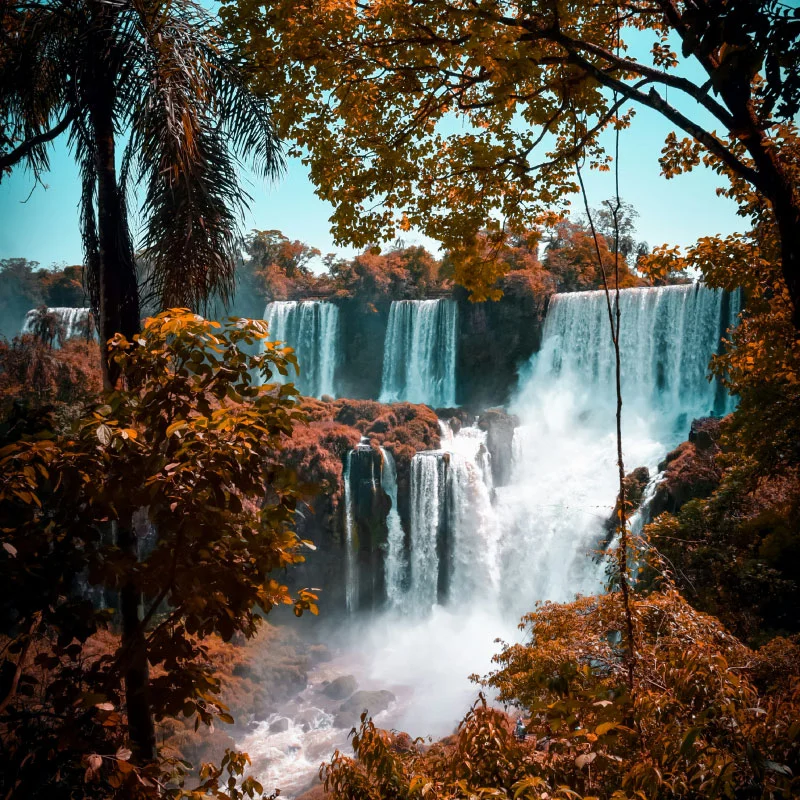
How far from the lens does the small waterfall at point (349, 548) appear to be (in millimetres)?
19531

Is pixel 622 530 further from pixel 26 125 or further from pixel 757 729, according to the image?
pixel 26 125

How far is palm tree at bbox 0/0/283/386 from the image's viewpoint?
3.37 meters

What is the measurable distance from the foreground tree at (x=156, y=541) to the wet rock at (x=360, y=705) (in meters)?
13.5

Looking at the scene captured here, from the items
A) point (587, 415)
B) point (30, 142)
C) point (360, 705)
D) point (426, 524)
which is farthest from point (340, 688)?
point (30, 142)

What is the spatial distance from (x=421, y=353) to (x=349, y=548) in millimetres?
11374

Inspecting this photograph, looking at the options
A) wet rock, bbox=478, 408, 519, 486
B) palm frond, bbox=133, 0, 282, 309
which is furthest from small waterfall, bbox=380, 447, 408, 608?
palm frond, bbox=133, 0, 282, 309

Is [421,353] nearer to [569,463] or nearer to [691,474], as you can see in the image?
[569,463]

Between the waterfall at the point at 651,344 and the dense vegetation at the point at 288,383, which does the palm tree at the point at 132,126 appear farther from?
the waterfall at the point at 651,344

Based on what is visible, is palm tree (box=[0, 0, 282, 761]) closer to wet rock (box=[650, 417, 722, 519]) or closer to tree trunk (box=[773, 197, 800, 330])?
tree trunk (box=[773, 197, 800, 330])

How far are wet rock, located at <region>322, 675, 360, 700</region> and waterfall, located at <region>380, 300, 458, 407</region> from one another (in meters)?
14.4

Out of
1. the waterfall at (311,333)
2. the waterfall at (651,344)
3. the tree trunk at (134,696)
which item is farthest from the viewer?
the waterfall at (311,333)

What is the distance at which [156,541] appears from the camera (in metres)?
1.80

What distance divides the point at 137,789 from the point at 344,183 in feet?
11.3

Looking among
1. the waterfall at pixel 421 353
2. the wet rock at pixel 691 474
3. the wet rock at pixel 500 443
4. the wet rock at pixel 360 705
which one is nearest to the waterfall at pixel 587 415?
the wet rock at pixel 500 443
